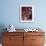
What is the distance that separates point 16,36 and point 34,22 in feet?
2.73

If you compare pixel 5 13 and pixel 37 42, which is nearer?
pixel 37 42

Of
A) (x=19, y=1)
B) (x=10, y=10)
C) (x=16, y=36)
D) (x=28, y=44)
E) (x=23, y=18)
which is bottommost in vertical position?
(x=28, y=44)

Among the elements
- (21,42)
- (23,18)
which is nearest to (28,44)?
(21,42)

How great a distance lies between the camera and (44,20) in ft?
14.0

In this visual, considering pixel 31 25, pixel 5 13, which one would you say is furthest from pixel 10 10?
pixel 31 25

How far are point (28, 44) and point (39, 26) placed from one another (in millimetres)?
783

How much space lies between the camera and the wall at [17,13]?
4234mm

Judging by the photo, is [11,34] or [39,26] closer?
[11,34]

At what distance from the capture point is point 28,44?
12.5ft

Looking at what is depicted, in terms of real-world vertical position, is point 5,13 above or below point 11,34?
above

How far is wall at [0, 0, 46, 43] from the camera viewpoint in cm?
423

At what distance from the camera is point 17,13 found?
4.26 m

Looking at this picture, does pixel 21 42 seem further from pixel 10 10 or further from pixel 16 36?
pixel 10 10

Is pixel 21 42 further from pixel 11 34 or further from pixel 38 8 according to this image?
pixel 38 8
